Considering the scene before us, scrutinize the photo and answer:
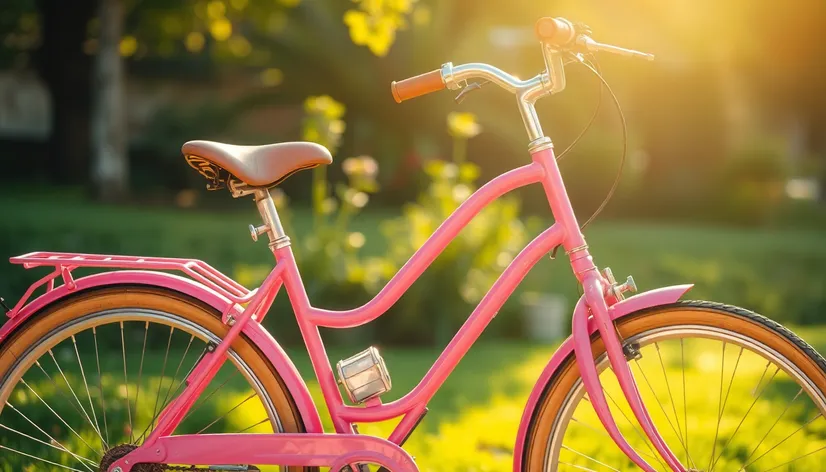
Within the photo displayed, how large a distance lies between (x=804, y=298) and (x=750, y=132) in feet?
26.0

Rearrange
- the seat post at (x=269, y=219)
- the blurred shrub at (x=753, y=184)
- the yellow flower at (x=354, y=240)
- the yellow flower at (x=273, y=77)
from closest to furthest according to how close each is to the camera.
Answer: the seat post at (x=269, y=219) < the yellow flower at (x=354, y=240) < the blurred shrub at (x=753, y=184) < the yellow flower at (x=273, y=77)

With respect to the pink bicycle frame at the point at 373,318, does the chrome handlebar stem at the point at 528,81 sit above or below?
above

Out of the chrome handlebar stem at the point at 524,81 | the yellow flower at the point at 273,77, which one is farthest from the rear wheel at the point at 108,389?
the yellow flower at the point at 273,77

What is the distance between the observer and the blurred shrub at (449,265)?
6.89 meters

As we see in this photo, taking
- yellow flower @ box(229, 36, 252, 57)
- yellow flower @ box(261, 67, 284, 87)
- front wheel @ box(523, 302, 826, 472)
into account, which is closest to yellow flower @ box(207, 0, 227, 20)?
yellow flower @ box(261, 67, 284, 87)

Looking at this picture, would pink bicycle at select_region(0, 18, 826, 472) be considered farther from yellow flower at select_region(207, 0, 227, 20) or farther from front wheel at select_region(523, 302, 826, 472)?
yellow flower at select_region(207, 0, 227, 20)

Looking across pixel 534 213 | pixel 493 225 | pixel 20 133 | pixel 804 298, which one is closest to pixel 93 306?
pixel 493 225

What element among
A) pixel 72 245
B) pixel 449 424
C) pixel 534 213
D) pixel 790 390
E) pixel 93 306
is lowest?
pixel 93 306

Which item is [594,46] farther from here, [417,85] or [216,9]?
[216,9]

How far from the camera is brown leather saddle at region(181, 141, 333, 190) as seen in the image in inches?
102

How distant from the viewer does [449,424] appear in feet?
15.0

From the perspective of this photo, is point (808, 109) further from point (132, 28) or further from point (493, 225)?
point (493, 225)

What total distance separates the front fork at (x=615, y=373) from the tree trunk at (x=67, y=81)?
45.1 ft

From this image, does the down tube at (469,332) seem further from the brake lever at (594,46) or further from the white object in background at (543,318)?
the white object in background at (543,318)
